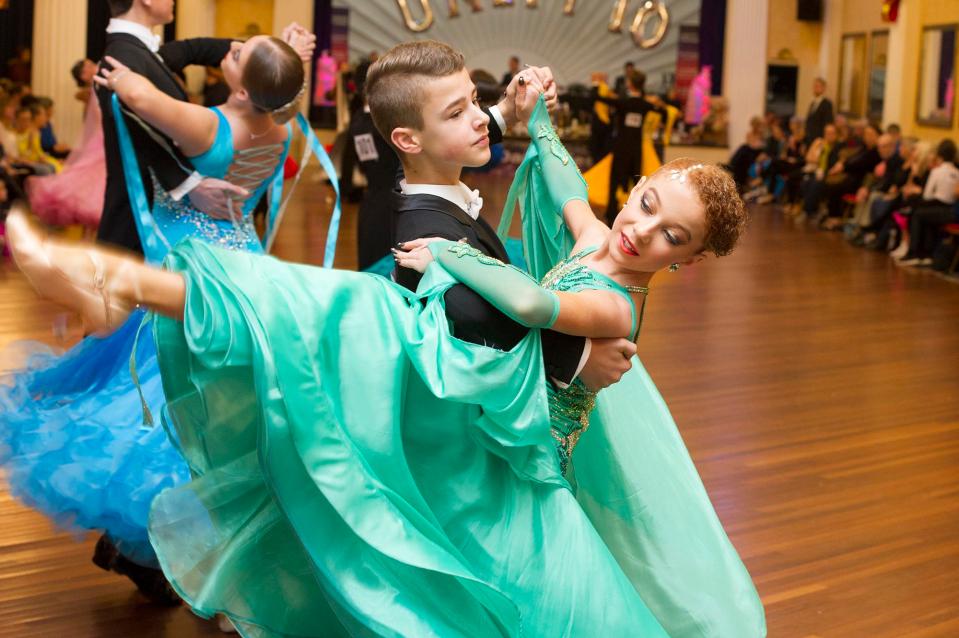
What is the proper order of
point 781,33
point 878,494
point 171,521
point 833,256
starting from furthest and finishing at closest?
point 781,33 < point 833,256 < point 878,494 < point 171,521

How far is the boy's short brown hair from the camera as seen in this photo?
213 cm

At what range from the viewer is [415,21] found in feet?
61.3

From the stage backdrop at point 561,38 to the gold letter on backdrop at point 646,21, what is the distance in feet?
0.28

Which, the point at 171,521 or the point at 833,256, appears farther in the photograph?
the point at 833,256

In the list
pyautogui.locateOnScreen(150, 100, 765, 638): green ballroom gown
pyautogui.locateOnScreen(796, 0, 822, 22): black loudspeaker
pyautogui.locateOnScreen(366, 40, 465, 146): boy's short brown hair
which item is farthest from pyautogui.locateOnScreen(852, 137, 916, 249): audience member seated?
pyautogui.locateOnScreen(150, 100, 765, 638): green ballroom gown

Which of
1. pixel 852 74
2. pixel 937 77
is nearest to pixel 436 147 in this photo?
pixel 937 77

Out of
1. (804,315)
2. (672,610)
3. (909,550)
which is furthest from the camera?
(804,315)

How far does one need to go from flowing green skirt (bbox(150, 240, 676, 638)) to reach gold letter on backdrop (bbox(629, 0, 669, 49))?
58.7 ft

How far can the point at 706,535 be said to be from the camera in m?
2.34

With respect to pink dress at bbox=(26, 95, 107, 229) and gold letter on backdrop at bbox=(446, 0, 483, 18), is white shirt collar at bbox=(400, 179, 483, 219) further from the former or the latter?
gold letter on backdrop at bbox=(446, 0, 483, 18)

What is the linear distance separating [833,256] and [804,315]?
3136mm

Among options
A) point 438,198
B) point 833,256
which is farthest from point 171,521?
point 833,256

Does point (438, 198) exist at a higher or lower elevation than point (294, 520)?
higher

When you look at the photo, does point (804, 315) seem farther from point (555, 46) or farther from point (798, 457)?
point (555, 46)
